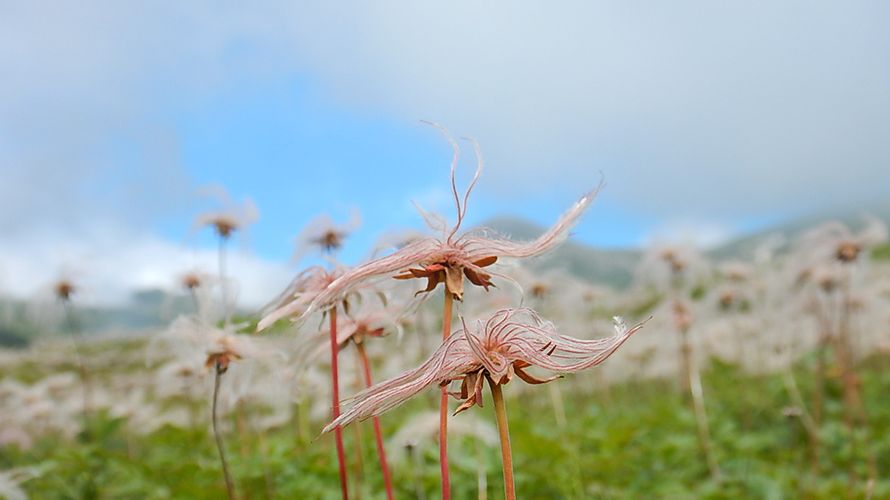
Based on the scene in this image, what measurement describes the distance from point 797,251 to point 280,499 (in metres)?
6.00

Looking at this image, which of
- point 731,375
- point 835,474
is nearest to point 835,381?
point 731,375

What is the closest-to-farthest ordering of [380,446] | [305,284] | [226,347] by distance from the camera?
[380,446], [305,284], [226,347]

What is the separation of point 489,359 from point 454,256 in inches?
14.7

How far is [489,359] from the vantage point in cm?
124

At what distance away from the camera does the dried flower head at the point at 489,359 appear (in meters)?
1.16

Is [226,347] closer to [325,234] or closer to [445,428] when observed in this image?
[325,234]

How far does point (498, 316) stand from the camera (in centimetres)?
140

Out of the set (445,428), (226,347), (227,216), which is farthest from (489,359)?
(227,216)

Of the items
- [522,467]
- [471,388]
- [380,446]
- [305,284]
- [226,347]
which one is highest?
[305,284]

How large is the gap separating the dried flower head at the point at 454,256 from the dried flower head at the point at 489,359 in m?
0.18

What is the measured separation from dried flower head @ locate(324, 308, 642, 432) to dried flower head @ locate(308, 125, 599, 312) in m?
0.18

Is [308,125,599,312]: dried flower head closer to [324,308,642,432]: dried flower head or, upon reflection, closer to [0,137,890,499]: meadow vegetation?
[0,137,890,499]: meadow vegetation

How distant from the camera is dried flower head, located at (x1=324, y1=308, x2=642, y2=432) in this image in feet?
3.81

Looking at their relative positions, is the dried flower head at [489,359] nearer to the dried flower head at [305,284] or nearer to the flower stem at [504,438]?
the flower stem at [504,438]
